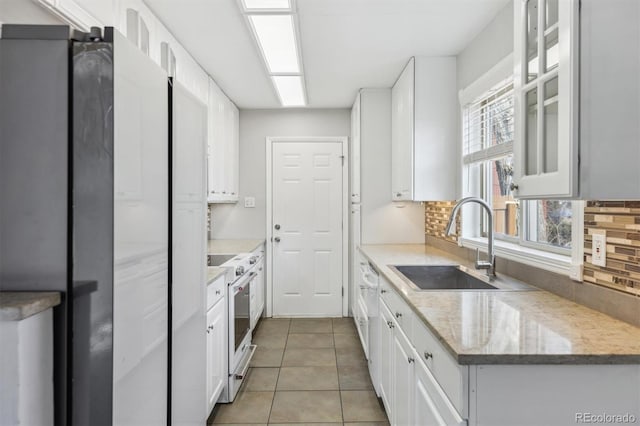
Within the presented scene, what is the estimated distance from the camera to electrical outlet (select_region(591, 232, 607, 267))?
→ 4.49ft

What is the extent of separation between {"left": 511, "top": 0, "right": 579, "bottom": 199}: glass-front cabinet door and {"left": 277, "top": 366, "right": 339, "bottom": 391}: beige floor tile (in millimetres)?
2002

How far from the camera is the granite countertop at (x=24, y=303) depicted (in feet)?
2.58

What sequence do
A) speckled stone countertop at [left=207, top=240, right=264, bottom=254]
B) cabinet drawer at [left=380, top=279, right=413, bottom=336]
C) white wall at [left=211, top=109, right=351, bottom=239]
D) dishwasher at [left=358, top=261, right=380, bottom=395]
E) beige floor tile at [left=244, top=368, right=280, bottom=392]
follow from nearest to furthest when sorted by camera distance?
cabinet drawer at [left=380, top=279, right=413, bottom=336] → dishwasher at [left=358, top=261, right=380, bottom=395] → beige floor tile at [left=244, top=368, right=280, bottom=392] → speckled stone countertop at [left=207, top=240, right=264, bottom=254] → white wall at [left=211, top=109, right=351, bottom=239]

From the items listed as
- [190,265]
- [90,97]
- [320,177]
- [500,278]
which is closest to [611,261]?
[500,278]

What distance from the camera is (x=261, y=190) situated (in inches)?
172

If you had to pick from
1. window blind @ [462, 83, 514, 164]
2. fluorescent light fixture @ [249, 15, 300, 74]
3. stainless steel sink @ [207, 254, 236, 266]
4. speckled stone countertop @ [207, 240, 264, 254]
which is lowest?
stainless steel sink @ [207, 254, 236, 266]

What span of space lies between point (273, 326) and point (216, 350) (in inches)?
72.8

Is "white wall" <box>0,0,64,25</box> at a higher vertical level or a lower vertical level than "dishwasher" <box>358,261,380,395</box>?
higher

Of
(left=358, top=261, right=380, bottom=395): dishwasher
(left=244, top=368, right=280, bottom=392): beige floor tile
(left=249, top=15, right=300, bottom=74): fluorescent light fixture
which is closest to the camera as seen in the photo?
(left=249, top=15, right=300, bottom=74): fluorescent light fixture

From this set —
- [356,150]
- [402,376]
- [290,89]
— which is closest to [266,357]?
[402,376]

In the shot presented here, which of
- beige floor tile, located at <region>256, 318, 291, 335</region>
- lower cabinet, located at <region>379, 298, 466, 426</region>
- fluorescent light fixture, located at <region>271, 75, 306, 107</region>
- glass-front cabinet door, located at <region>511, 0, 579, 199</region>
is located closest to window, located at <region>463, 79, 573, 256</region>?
glass-front cabinet door, located at <region>511, 0, 579, 199</region>

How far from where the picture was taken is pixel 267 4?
1965 mm

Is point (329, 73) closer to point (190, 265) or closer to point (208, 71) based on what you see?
point (208, 71)

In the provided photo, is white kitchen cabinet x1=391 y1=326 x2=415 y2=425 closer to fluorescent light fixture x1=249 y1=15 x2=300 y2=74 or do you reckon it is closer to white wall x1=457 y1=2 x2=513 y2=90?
white wall x1=457 y1=2 x2=513 y2=90
